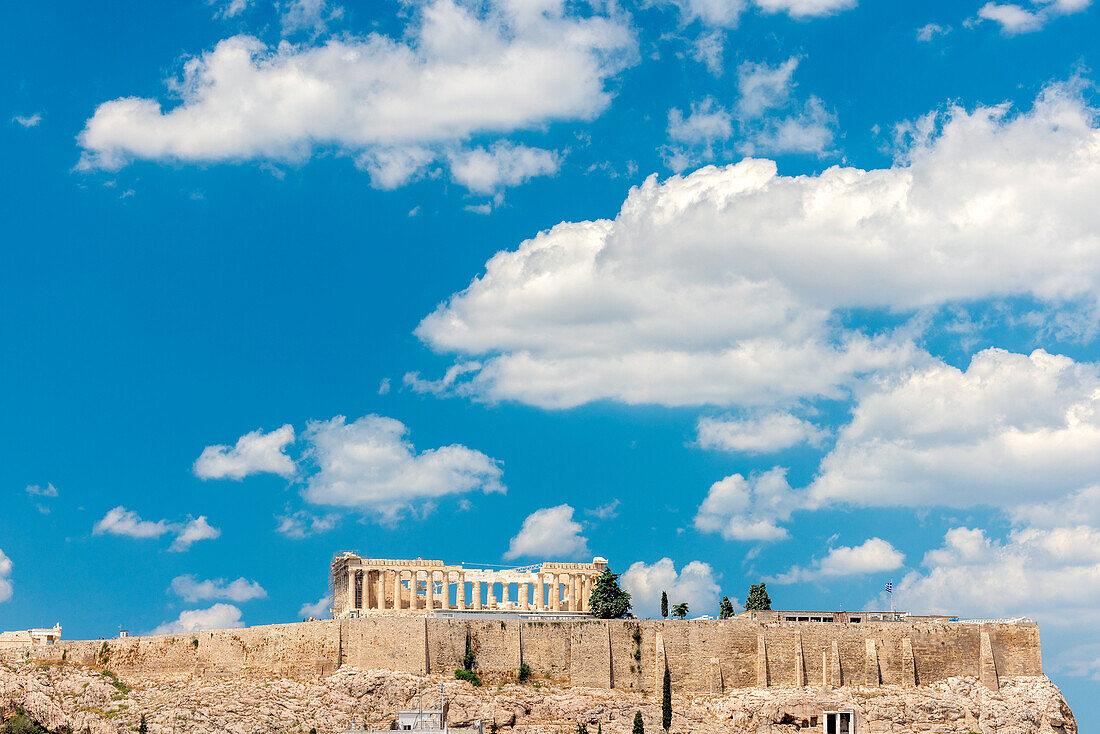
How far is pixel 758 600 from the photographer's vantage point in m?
125

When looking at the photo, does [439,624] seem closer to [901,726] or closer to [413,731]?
[413,731]

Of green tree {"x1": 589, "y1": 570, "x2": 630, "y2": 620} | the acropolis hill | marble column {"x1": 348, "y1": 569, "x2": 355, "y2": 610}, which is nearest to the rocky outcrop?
the acropolis hill

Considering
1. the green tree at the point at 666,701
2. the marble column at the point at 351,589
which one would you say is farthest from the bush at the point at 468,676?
the marble column at the point at 351,589

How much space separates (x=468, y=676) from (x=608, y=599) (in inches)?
618

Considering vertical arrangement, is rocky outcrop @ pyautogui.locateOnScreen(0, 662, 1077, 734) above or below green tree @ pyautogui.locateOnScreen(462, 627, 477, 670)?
below

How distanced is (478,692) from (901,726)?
29350 millimetres

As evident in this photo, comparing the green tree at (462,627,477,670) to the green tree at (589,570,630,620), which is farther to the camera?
the green tree at (589,570,630,620)

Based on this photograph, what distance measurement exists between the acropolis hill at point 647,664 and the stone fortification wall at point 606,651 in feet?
0.30

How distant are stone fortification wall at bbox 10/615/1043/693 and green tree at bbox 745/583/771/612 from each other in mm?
5578

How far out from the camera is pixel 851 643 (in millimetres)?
118375

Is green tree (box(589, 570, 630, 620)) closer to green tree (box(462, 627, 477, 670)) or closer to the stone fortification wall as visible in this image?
the stone fortification wall

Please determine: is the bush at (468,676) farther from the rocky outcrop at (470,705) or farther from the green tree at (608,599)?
the green tree at (608,599)

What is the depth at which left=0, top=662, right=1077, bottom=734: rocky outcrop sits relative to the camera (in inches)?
4237

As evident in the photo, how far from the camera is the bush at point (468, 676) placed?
365 feet
